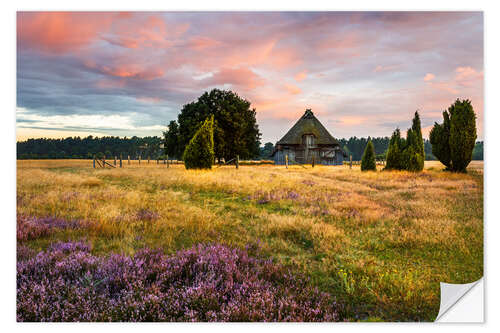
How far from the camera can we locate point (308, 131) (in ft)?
30.5

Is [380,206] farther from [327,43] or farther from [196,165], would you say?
[196,165]

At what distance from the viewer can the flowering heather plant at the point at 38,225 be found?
4.00 meters

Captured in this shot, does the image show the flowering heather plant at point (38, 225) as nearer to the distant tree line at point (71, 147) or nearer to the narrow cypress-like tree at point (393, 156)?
the distant tree line at point (71, 147)

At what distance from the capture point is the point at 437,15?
16.4ft

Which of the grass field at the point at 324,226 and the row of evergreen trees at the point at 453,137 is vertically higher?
the row of evergreen trees at the point at 453,137

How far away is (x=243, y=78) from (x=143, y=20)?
7.54 ft

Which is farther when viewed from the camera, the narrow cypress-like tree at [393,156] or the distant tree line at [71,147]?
the narrow cypress-like tree at [393,156]

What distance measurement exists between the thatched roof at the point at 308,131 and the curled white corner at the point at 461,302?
13.5ft

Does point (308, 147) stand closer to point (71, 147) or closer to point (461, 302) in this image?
point (461, 302)

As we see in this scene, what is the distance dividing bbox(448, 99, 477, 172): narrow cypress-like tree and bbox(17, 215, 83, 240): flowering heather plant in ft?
26.1

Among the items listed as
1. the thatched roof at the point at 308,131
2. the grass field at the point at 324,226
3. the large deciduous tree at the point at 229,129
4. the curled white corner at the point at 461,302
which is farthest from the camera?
the large deciduous tree at the point at 229,129

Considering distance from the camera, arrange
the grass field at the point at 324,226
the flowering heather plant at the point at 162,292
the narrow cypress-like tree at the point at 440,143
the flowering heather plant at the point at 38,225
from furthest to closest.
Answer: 1. the narrow cypress-like tree at the point at 440,143
2. the flowering heather plant at the point at 38,225
3. the grass field at the point at 324,226
4. the flowering heather plant at the point at 162,292

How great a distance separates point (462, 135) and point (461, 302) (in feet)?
17.6

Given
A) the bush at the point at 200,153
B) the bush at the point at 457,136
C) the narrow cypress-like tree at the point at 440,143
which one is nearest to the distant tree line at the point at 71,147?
the bush at the point at 200,153
